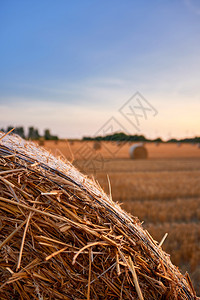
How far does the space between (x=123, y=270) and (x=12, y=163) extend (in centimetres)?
110

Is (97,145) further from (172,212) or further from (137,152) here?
(172,212)

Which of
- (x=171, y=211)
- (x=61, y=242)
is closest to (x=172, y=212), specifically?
(x=171, y=211)

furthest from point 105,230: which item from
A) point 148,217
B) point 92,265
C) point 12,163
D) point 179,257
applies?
point 148,217

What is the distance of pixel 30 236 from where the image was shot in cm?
169

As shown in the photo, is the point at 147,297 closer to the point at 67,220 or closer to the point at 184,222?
the point at 67,220

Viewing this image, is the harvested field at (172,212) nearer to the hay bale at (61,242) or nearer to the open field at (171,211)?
the open field at (171,211)

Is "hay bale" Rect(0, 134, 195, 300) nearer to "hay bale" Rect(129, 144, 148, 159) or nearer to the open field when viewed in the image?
the open field

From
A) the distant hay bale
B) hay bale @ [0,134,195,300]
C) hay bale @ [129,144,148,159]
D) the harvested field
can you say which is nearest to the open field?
the harvested field

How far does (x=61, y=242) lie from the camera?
164cm

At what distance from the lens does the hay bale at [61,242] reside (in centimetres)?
167

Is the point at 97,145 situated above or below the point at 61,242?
below

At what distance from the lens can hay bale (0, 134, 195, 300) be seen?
1.67m

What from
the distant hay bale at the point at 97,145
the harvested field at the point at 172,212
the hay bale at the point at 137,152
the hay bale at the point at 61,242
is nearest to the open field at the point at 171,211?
the harvested field at the point at 172,212

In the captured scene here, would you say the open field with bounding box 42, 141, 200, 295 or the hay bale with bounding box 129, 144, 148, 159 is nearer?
the open field with bounding box 42, 141, 200, 295
